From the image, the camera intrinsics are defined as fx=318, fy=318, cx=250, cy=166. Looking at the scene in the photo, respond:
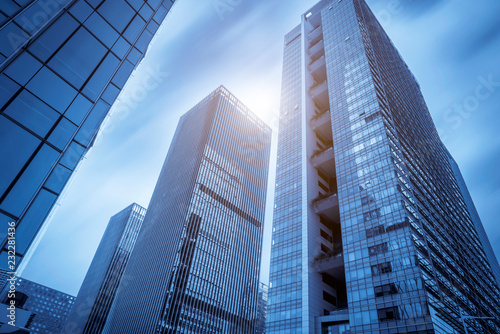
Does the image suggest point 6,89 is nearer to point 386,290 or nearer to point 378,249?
point 386,290

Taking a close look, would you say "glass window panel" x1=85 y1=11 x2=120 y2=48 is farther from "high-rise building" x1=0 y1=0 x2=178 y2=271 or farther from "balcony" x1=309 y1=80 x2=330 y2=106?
"balcony" x1=309 y1=80 x2=330 y2=106

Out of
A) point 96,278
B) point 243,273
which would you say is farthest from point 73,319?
point 243,273

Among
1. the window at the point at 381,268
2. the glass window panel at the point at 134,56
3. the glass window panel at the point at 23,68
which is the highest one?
the window at the point at 381,268

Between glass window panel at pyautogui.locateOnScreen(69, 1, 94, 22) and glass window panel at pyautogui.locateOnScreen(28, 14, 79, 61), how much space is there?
38 cm

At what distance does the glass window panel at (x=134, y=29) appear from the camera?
19833 mm

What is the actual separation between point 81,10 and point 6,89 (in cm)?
636

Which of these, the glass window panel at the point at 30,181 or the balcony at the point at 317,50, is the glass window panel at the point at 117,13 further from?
the balcony at the point at 317,50

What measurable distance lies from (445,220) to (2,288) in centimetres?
9275

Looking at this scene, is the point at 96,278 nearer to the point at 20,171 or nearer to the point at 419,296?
the point at 419,296

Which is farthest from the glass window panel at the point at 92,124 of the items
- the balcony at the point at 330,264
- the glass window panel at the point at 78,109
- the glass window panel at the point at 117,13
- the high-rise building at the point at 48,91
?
the balcony at the point at 330,264

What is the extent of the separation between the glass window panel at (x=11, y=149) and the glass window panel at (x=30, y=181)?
0.39 meters

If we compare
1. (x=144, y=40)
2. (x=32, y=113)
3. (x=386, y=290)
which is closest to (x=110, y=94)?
(x=144, y=40)

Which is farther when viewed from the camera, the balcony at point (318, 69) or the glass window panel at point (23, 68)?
the balcony at point (318, 69)

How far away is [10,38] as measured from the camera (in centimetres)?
1263
